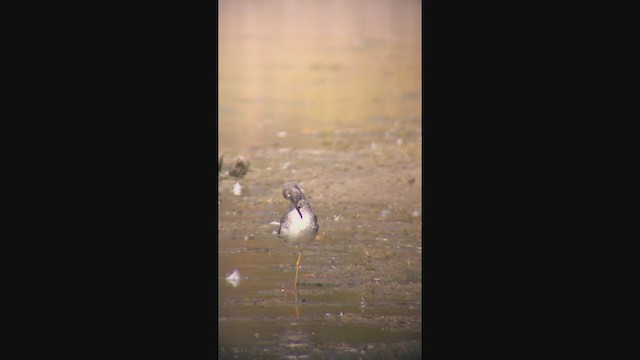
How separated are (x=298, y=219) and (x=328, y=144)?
1.16 feet

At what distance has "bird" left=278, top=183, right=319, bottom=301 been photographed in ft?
15.4

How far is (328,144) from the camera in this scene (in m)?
4.71

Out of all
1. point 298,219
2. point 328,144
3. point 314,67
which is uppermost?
point 314,67

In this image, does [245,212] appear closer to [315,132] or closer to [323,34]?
[315,132]

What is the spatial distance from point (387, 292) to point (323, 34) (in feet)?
3.81

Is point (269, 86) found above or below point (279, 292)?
above

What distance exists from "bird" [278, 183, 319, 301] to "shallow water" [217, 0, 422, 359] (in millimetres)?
29

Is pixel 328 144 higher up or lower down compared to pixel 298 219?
higher up

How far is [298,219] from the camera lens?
15.4 ft

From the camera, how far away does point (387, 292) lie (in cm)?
469

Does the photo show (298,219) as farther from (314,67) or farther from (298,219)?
(314,67)

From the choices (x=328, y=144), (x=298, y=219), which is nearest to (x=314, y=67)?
(x=328, y=144)

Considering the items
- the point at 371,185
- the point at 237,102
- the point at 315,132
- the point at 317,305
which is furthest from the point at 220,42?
the point at 317,305

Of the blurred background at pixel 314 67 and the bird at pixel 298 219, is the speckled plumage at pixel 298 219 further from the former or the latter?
the blurred background at pixel 314 67
